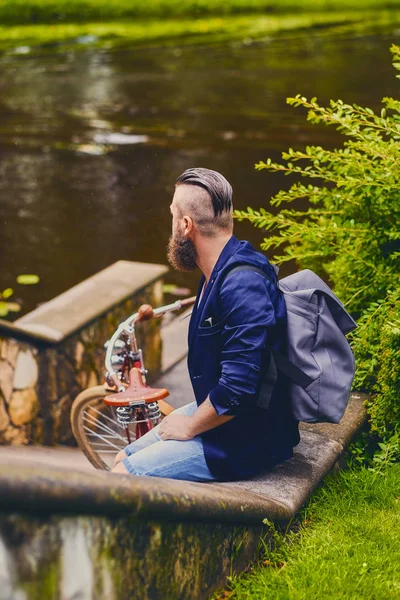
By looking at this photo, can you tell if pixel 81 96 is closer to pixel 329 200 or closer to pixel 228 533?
pixel 329 200

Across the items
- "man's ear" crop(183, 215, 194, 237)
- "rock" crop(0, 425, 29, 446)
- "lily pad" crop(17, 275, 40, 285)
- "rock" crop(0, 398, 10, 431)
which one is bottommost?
"lily pad" crop(17, 275, 40, 285)

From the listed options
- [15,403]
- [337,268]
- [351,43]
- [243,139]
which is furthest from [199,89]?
[337,268]

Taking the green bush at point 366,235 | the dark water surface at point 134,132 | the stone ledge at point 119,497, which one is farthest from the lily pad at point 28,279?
the stone ledge at point 119,497

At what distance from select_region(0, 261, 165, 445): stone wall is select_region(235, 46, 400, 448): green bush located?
211cm

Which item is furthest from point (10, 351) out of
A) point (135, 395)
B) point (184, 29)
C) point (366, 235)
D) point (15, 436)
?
point (184, 29)

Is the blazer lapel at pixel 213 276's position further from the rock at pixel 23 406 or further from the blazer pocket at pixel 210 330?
the rock at pixel 23 406

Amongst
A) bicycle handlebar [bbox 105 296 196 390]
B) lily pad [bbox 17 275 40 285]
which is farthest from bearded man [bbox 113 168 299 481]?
lily pad [bbox 17 275 40 285]

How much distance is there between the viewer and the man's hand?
3.07 metres

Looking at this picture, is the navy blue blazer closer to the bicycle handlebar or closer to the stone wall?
the bicycle handlebar

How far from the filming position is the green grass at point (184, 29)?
25.6 m

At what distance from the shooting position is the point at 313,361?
305 cm

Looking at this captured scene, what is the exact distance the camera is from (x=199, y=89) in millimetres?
18328

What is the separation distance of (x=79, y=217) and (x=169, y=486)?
897cm

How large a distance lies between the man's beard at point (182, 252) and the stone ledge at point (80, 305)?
2831 mm
